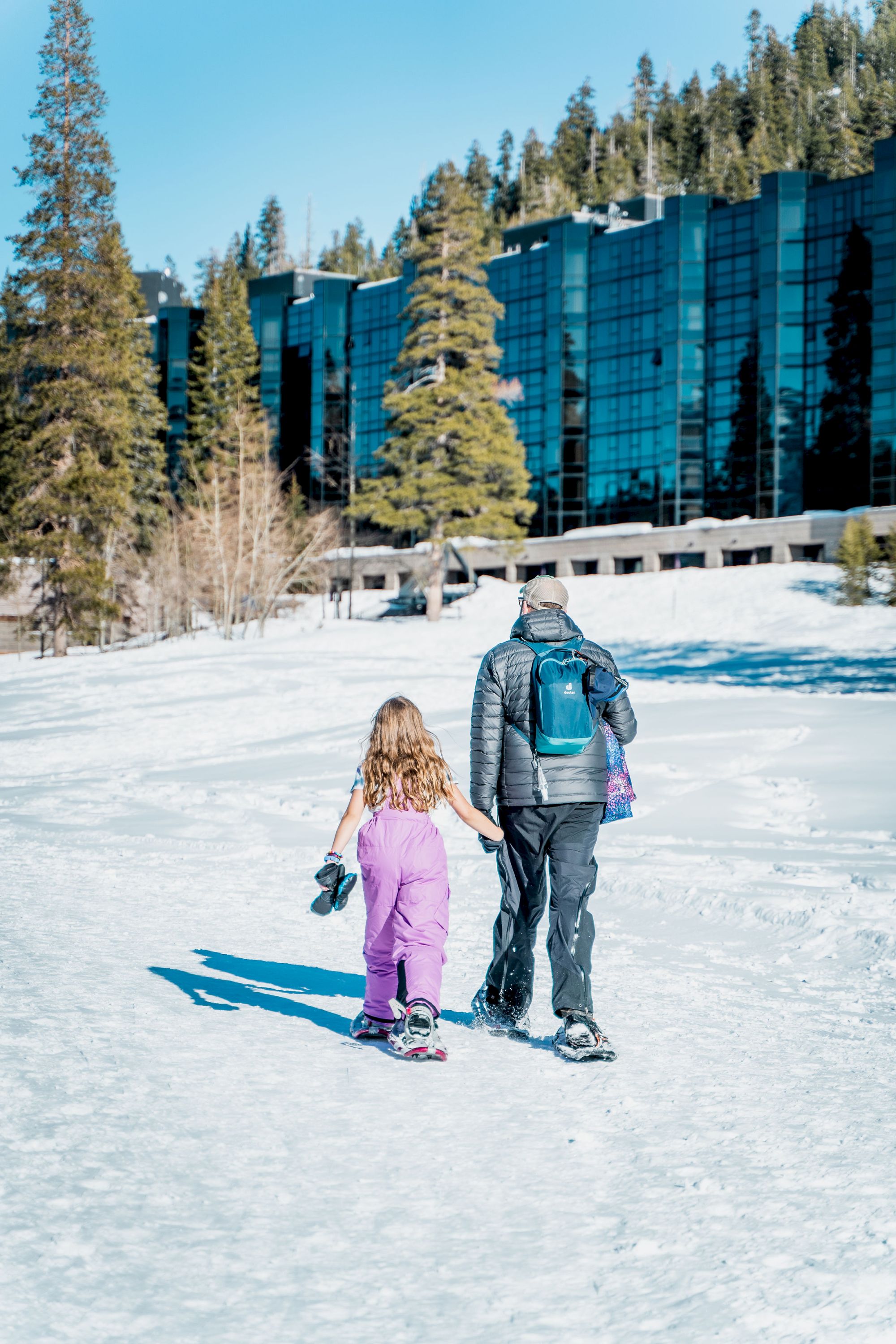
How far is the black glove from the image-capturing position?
15.5 ft

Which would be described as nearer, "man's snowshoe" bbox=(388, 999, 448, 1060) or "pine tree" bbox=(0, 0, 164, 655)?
"man's snowshoe" bbox=(388, 999, 448, 1060)

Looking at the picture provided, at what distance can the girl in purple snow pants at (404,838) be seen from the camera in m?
4.89

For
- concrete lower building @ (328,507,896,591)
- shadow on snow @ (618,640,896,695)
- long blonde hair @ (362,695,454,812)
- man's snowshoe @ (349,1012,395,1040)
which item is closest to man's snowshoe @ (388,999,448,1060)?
man's snowshoe @ (349,1012,395,1040)

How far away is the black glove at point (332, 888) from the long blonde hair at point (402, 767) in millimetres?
307

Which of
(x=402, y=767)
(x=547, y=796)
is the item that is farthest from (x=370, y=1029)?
(x=547, y=796)

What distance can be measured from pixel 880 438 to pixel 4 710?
147ft

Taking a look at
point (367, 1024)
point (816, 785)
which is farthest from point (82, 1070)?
point (816, 785)

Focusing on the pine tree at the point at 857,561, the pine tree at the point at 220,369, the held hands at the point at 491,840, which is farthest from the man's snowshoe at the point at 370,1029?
the pine tree at the point at 220,369

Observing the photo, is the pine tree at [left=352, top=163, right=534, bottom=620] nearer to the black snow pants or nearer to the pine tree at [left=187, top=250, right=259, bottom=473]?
the pine tree at [left=187, top=250, right=259, bottom=473]

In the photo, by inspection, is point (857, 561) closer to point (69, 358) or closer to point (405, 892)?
point (69, 358)

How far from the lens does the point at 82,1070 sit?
14.4ft

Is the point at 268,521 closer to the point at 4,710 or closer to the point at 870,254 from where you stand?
the point at 4,710

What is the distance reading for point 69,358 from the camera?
123ft

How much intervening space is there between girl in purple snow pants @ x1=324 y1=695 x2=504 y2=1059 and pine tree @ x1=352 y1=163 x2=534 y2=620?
1435 inches
